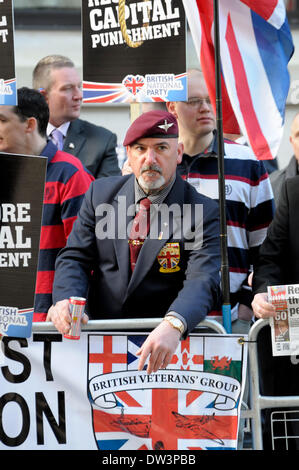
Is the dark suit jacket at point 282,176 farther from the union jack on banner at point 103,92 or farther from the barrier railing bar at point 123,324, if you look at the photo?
the barrier railing bar at point 123,324

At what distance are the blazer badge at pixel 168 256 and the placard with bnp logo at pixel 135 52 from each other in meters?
0.94

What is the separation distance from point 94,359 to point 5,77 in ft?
5.25

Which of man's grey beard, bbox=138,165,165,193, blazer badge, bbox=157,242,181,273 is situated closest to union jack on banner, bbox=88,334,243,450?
blazer badge, bbox=157,242,181,273

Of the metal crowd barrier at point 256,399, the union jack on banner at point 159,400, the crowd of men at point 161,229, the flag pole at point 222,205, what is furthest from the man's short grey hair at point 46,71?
the metal crowd barrier at point 256,399

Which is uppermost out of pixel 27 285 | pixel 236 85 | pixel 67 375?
pixel 236 85

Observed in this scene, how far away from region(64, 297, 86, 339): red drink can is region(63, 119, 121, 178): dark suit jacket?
1.99m

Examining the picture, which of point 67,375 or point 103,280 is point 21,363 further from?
point 103,280

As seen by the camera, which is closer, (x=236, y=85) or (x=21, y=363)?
(x=21, y=363)

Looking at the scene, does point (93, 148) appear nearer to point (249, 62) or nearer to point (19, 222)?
point (249, 62)

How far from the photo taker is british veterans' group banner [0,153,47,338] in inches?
204

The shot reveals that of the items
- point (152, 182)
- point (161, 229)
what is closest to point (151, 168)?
point (152, 182)

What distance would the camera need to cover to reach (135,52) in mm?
5695
